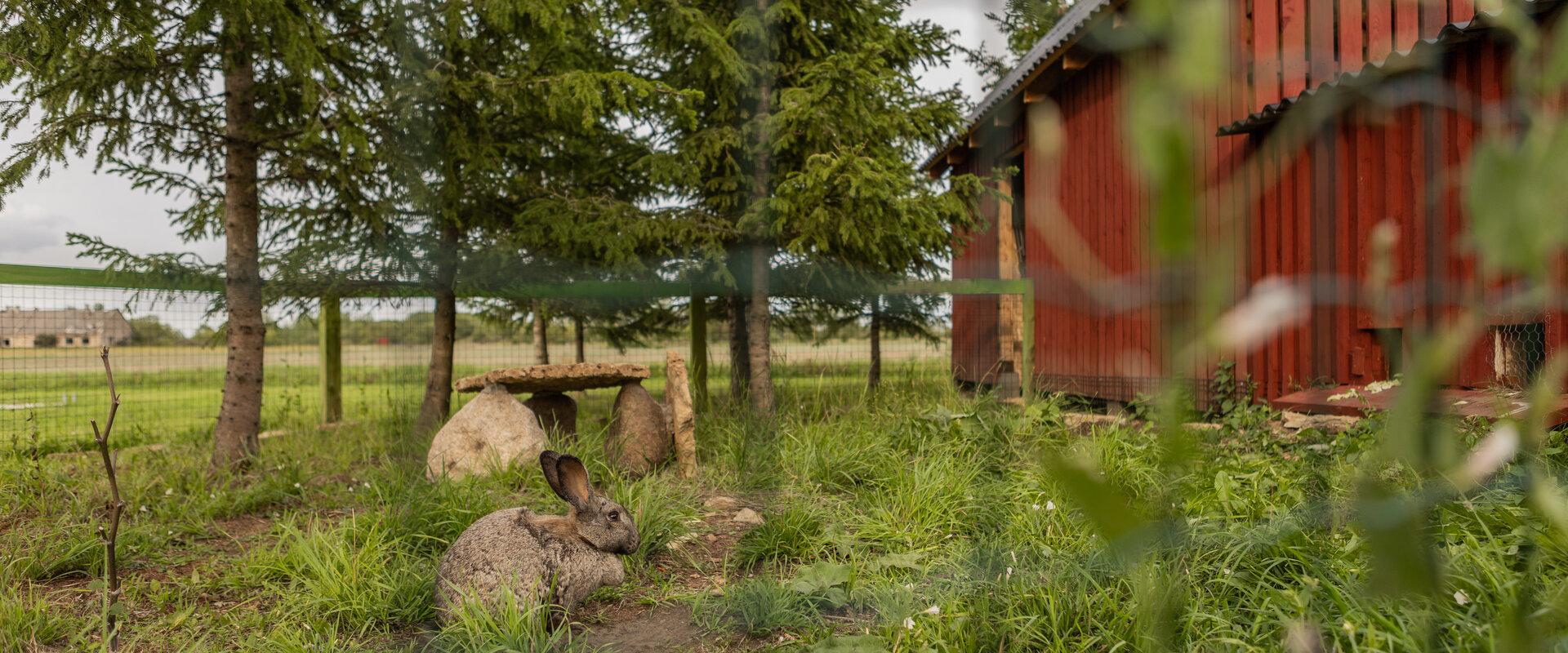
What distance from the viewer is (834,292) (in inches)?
252

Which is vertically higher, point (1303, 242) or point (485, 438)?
point (1303, 242)

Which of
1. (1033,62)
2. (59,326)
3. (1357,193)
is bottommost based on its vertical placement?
(59,326)

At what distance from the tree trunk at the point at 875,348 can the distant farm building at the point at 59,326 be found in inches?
183

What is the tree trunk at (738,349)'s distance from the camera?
629 centimetres

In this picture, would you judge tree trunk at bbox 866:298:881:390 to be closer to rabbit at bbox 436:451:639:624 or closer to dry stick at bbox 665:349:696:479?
dry stick at bbox 665:349:696:479

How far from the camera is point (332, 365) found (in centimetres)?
683

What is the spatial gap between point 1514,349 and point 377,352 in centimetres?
667

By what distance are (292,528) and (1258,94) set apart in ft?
18.4

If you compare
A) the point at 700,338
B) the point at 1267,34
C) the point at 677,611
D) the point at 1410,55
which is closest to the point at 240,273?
the point at 700,338

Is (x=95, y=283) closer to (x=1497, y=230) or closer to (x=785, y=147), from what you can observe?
(x=785, y=147)

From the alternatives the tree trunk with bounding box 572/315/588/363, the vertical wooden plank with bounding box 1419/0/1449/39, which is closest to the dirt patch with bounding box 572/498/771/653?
the tree trunk with bounding box 572/315/588/363

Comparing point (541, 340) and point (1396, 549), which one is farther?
point (541, 340)

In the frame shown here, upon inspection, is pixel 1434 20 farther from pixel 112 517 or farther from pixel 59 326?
pixel 59 326

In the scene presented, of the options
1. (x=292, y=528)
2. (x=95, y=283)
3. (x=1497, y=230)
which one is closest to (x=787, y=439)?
(x=292, y=528)
